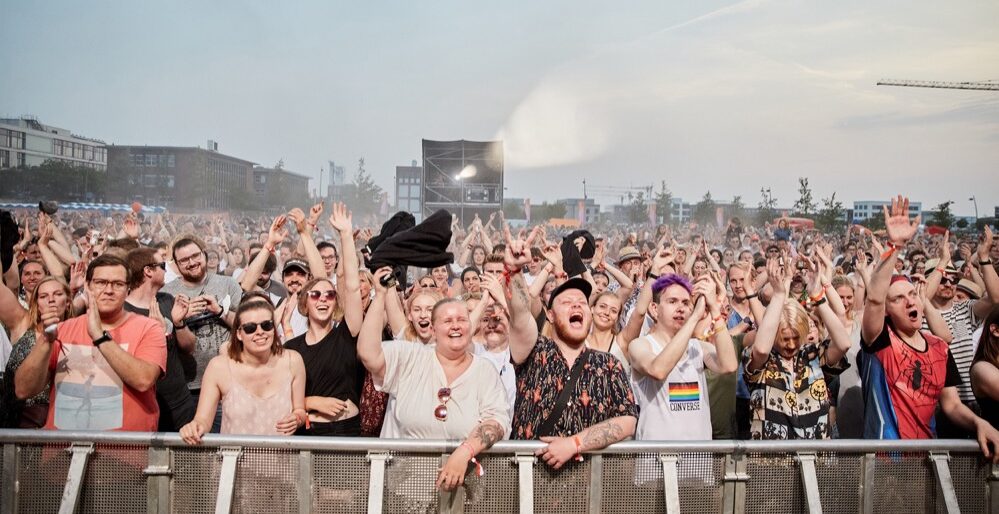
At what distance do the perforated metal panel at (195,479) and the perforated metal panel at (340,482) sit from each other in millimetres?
490

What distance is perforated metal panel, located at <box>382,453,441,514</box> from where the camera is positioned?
3.85 meters

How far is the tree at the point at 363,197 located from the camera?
29234 millimetres

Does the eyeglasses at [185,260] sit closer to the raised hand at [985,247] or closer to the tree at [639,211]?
the raised hand at [985,247]

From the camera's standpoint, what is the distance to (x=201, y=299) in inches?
205

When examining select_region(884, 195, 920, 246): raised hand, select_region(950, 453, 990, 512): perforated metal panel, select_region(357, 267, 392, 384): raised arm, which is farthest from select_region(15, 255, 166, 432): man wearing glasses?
select_region(884, 195, 920, 246): raised hand

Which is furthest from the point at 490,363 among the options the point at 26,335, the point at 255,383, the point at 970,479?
the point at 26,335

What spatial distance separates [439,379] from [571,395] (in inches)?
28.2

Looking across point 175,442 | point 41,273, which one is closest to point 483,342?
point 175,442

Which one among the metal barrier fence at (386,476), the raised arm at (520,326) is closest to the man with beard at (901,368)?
the metal barrier fence at (386,476)

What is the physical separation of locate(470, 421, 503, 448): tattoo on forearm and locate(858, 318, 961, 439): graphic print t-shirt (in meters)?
2.39

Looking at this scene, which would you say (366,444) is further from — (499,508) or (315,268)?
(315,268)

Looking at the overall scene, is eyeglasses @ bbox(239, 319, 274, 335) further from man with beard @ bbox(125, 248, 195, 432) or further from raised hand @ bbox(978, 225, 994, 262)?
raised hand @ bbox(978, 225, 994, 262)

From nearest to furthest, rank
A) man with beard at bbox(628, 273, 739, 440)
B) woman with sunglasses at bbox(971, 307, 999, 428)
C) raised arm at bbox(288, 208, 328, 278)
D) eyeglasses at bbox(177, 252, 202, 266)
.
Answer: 1. woman with sunglasses at bbox(971, 307, 999, 428)
2. man with beard at bbox(628, 273, 739, 440)
3. raised arm at bbox(288, 208, 328, 278)
4. eyeglasses at bbox(177, 252, 202, 266)

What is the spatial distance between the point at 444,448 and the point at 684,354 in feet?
5.64
